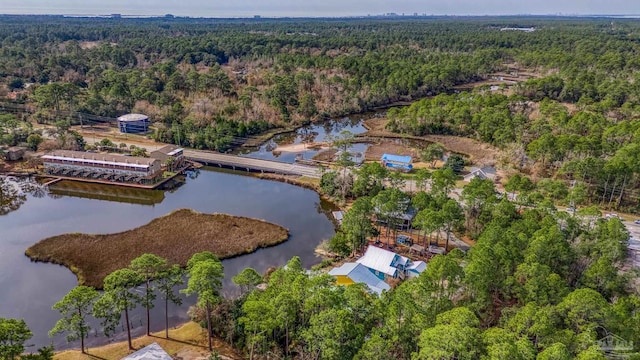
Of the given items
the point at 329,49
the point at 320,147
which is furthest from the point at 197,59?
the point at 320,147

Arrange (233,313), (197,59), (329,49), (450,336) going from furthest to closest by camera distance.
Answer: (329,49)
(197,59)
(233,313)
(450,336)

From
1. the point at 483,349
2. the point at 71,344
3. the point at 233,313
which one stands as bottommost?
the point at 71,344

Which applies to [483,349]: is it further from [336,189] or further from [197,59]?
[197,59]

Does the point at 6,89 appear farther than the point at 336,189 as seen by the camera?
Yes

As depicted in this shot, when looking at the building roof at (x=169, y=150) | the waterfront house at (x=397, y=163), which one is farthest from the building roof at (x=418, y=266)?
the building roof at (x=169, y=150)

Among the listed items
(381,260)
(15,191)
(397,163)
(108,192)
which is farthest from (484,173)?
(15,191)

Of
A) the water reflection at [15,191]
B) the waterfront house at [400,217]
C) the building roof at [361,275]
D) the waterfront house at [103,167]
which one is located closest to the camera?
the building roof at [361,275]

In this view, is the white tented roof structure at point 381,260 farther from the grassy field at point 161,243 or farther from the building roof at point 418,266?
the grassy field at point 161,243
